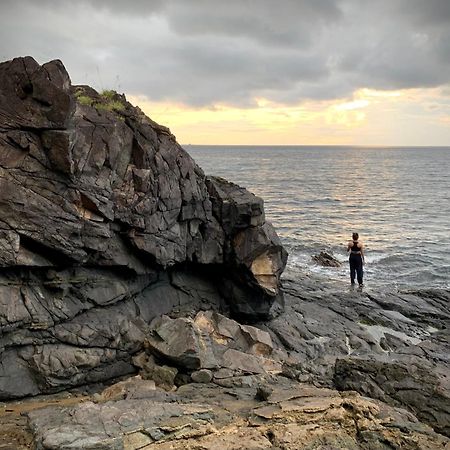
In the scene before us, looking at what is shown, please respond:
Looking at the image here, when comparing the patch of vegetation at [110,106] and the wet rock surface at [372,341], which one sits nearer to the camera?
the wet rock surface at [372,341]

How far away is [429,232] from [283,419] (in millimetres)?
40455

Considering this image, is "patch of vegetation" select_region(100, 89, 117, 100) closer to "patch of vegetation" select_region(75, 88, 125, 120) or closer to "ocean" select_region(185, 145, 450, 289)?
"patch of vegetation" select_region(75, 88, 125, 120)

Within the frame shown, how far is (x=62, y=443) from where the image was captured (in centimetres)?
885

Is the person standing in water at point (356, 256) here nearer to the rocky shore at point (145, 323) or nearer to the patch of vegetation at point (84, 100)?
the rocky shore at point (145, 323)

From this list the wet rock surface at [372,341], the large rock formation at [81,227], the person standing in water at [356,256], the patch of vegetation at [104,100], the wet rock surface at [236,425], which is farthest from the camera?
the person standing in water at [356,256]

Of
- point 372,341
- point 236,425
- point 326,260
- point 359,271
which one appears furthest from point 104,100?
point 326,260

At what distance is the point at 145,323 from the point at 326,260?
19471 millimetres

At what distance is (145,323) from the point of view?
15.7 meters

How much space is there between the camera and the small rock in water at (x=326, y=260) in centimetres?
3201

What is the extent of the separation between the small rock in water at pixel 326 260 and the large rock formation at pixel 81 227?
15814mm

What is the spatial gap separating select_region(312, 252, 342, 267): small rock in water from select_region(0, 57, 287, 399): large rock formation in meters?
15.8

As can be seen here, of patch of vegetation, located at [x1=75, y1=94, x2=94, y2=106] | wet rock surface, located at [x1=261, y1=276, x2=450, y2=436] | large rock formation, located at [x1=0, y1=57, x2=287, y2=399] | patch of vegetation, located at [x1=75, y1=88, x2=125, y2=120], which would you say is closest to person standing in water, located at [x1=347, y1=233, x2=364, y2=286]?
wet rock surface, located at [x1=261, y1=276, x2=450, y2=436]

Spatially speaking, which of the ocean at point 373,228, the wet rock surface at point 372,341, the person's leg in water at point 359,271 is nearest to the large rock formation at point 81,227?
the wet rock surface at point 372,341

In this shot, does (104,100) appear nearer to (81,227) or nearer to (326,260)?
(81,227)
